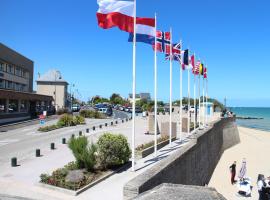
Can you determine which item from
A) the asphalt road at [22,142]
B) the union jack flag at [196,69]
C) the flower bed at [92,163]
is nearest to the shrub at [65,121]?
the asphalt road at [22,142]

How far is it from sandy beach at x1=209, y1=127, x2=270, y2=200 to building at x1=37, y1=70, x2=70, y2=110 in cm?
4622

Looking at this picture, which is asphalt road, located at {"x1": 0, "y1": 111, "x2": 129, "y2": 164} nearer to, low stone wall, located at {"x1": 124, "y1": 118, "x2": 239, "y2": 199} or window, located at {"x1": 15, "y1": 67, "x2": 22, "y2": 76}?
low stone wall, located at {"x1": 124, "y1": 118, "x2": 239, "y2": 199}

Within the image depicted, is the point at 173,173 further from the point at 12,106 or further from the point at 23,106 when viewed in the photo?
the point at 23,106

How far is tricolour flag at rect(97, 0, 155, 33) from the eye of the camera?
16.2 m

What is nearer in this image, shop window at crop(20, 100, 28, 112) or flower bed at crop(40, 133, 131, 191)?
flower bed at crop(40, 133, 131, 191)

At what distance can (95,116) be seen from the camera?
203ft

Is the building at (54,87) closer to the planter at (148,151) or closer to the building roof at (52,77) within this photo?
the building roof at (52,77)

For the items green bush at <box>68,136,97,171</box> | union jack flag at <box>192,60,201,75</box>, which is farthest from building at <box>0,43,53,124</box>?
green bush at <box>68,136,97,171</box>

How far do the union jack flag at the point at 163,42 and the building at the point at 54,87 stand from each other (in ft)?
220

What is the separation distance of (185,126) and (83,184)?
78.1ft

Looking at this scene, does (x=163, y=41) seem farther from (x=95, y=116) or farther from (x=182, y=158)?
(x=95, y=116)

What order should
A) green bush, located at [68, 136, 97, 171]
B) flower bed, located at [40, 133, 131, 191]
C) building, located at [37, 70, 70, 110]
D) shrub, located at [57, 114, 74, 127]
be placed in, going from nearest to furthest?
flower bed, located at [40, 133, 131, 191] → green bush, located at [68, 136, 97, 171] → shrub, located at [57, 114, 74, 127] → building, located at [37, 70, 70, 110]

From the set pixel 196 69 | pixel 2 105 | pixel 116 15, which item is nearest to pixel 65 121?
pixel 2 105

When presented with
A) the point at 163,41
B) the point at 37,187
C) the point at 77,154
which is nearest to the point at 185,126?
the point at 163,41
